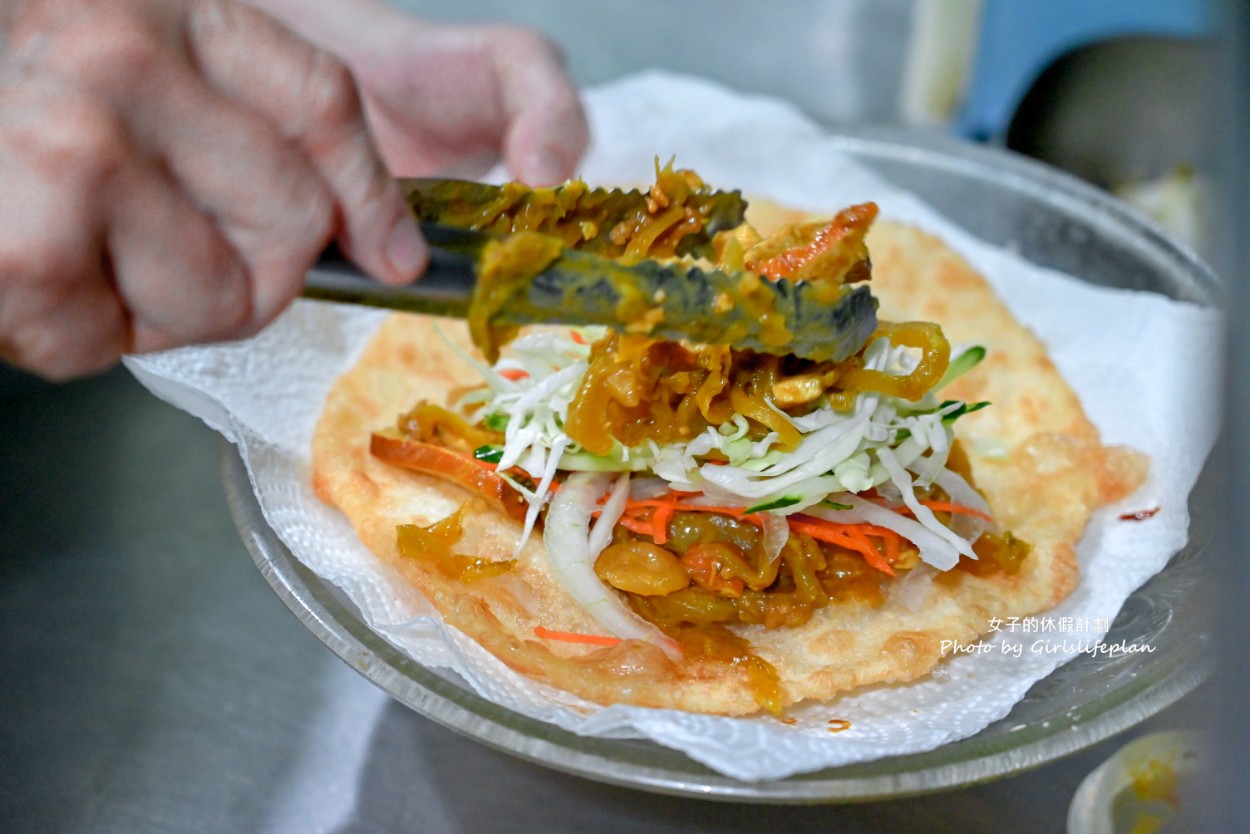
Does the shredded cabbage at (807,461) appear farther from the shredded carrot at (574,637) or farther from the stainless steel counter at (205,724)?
the stainless steel counter at (205,724)

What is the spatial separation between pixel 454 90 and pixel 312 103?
4.79ft

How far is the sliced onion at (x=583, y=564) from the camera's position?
65.1 inches

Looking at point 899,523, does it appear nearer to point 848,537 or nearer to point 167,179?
point 848,537

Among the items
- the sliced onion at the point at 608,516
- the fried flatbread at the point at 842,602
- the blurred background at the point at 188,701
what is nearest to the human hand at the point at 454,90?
the fried flatbread at the point at 842,602

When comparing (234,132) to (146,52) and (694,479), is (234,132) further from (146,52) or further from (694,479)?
(694,479)

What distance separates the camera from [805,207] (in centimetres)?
277

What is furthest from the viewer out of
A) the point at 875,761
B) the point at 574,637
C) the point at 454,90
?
the point at 454,90

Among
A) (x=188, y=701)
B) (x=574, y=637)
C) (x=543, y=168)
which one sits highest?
(x=543, y=168)

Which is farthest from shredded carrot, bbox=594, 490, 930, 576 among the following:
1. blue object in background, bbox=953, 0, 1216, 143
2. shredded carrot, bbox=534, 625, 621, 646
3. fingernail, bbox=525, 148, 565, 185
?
blue object in background, bbox=953, 0, 1216, 143

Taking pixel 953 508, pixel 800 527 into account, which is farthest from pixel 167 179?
pixel 953 508

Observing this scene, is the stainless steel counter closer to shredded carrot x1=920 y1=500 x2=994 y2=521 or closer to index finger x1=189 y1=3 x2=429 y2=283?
shredded carrot x1=920 y1=500 x2=994 y2=521

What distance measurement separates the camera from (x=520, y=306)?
1.31 meters

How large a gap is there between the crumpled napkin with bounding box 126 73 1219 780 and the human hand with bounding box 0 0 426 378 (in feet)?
1.89

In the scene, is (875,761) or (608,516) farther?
(608,516)
